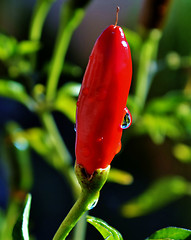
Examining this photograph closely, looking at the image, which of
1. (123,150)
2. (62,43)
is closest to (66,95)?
(62,43)

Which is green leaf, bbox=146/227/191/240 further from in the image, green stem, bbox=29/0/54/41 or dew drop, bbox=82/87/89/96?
green stem, bbox=29/0/54/41

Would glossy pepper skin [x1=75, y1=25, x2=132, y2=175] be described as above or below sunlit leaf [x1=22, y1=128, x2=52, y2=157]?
above

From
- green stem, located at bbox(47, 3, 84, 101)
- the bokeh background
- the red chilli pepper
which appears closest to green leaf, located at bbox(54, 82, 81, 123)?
green stem, located at bbox(47, 3, 84, 101)

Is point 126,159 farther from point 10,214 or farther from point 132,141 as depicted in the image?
point 10,214

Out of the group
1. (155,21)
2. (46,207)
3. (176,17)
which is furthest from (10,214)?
(176,17)

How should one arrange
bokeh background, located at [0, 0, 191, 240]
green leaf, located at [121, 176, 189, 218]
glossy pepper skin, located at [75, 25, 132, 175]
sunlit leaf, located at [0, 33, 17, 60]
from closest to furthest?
glossy pepper skin, located at [75, 25, 132, 175] < sunlit leaf, located at [0, 33, 17, 60] < green leaf, located at [121, 176, 189, 218] < bokeh background, located at [0, 0, 191, 240]

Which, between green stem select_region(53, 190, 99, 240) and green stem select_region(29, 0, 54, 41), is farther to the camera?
green stem select_region(29, 0, 54, 41)

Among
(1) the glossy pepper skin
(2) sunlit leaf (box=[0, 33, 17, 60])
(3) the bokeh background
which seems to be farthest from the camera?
(3) the bokeh background
